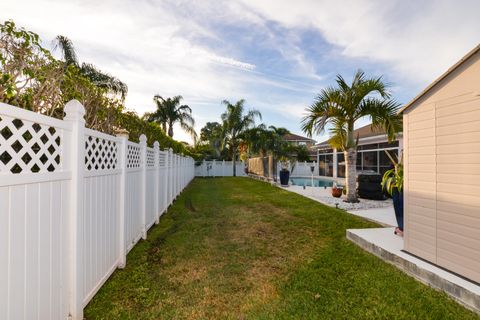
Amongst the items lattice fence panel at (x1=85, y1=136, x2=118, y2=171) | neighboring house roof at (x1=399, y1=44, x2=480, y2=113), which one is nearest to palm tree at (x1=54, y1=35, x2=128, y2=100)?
lattice fence panel at (x1=85, y1=136, x2=118, y2=171)

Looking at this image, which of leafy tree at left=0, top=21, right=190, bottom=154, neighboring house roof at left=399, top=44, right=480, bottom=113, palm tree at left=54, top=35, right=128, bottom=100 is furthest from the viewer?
palm tree at left=54, top=35, right=128, bottom=100

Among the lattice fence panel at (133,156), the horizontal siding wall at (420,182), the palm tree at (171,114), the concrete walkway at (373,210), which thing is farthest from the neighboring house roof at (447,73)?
the palm tree at (171,114)

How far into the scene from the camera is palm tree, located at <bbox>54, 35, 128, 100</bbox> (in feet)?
44.5

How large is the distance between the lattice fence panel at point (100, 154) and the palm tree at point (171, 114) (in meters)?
20.2

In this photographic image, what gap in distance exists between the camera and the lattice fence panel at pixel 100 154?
2537 mm

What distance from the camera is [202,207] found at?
328 inches

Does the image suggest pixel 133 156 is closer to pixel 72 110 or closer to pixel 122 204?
pixel 122 204

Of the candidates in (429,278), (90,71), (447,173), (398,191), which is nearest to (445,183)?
(447,173)

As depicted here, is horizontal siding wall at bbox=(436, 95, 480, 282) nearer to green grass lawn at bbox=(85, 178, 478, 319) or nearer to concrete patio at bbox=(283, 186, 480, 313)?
concrete patio at bbox=(283, 186, 480, 313)

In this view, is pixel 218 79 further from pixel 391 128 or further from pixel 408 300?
pixel 408 300

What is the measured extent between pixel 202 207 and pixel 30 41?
621 cm

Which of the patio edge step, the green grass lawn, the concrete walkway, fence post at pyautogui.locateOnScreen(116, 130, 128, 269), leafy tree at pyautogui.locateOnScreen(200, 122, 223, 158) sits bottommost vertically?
the green grass lawn

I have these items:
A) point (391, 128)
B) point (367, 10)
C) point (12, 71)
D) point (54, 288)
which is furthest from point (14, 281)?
point (367, 10)

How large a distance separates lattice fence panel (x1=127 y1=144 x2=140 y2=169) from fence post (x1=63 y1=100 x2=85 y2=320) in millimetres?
1781
